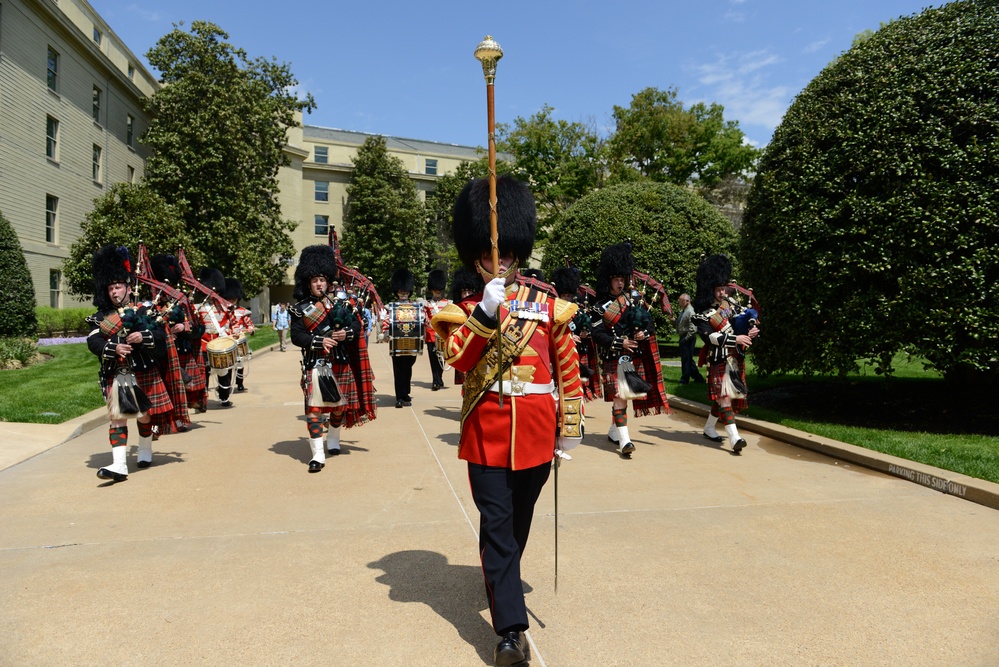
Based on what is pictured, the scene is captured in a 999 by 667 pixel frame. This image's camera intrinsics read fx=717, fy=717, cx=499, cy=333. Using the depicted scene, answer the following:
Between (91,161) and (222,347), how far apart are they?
22.5 meters

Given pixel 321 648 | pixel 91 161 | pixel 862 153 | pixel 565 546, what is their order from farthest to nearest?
pixel 91 161, pixel 862 153, pixel 565 546, pixel 321 648

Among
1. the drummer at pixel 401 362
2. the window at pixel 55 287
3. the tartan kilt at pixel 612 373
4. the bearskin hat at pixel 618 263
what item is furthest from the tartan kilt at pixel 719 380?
the window at pixel 55 287

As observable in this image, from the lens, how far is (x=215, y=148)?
28.3 metres

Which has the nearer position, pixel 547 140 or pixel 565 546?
pixel 565 546

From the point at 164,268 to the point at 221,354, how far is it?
6.45 ft

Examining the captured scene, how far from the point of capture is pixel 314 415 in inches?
275

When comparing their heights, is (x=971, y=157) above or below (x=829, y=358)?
above

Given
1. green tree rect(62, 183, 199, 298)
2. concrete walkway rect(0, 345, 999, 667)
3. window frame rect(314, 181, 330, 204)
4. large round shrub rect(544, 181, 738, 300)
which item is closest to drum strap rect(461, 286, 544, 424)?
concrete walkway rect(0, 345, 999, 667)

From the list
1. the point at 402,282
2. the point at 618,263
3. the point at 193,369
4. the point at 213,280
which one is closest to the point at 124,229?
the point at 213,280

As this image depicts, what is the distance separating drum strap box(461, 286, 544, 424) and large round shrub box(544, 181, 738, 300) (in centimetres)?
1564

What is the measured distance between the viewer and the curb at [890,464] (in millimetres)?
5535

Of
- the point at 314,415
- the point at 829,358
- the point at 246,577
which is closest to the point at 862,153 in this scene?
the point at 829,358

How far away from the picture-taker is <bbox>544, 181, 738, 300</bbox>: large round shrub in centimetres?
1894

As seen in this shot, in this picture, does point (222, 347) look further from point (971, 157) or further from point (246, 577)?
point (971, 157)
